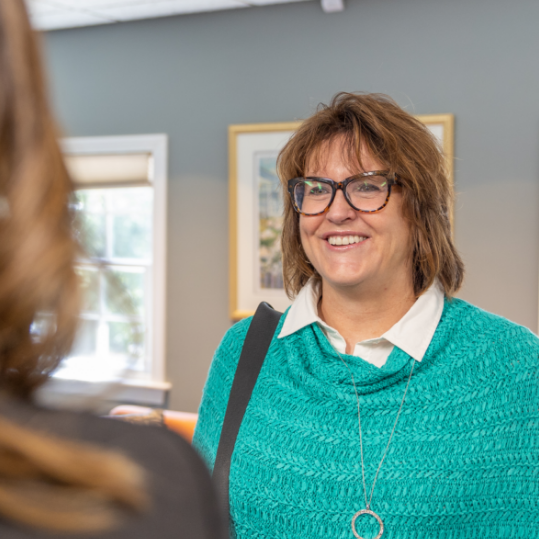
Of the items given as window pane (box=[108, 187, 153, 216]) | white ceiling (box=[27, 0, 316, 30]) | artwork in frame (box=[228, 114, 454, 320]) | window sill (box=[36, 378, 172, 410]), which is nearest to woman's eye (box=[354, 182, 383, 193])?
window sill (box=[36, 378, 172, 410])

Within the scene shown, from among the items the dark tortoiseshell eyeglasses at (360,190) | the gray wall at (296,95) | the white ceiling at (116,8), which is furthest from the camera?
the white ceiling at (116,8)

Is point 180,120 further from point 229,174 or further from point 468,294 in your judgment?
point 468,294

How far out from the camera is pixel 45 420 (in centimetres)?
31

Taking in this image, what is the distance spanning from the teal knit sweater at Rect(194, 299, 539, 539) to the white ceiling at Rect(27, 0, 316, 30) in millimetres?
2444

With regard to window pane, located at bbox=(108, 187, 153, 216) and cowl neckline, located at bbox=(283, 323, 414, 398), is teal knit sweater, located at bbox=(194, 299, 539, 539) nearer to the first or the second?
cowl neckline, located at bbox=(283, 323, 414, 398)

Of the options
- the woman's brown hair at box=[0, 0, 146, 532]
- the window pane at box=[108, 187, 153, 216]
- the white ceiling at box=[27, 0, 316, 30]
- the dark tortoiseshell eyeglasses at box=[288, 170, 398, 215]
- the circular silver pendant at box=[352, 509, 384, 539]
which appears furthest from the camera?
the window pane at box=[108, 187, 153, 216]

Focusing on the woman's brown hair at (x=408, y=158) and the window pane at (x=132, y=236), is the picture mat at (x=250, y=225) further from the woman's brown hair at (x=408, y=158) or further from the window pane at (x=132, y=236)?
the woman's brown hair at (x=408, y=158)

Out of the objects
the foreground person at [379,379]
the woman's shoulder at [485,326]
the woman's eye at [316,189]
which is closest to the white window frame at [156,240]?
the foreground person at [379,379]

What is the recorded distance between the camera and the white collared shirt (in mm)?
1277

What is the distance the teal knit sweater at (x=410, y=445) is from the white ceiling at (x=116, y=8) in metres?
2.44

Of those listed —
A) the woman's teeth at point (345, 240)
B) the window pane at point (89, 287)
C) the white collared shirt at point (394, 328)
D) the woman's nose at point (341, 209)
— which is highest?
the woman's nose at point (341, 209)

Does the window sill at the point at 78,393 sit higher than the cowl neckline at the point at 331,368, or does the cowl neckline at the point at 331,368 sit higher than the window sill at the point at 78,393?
the window sill at the point at 78,393

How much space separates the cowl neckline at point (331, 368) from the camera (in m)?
1.25

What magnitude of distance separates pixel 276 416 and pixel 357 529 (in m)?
0.30
